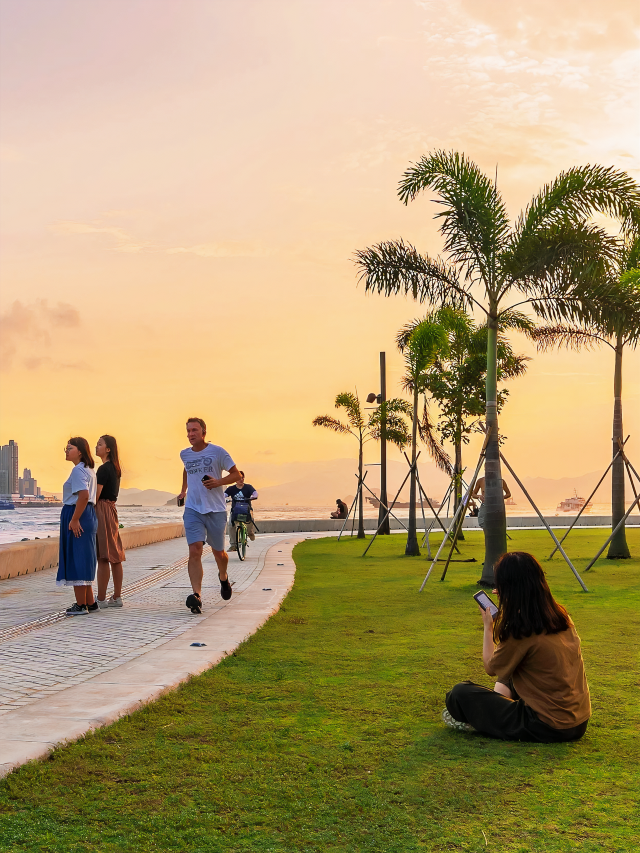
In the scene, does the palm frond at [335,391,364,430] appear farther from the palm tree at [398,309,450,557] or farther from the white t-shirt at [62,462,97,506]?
the white t-shirt at [62,462,97,506]

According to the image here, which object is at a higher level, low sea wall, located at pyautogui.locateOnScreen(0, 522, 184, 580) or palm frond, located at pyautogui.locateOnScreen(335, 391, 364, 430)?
palm frond, located at pyautogui.locateOnScreen(335, 391, 364, 430)

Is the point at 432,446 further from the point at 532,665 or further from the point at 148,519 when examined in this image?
the point at 148,519

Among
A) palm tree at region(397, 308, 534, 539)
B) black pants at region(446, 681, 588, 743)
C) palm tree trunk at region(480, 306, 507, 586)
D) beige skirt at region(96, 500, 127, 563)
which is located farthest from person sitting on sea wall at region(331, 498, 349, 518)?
black pants at region(446, 681, 588, 743)

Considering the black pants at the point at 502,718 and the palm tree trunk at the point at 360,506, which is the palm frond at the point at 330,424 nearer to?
the palm tree trunk at the point at 360,506

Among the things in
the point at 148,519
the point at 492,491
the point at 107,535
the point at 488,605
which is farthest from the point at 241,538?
the point at 148,519

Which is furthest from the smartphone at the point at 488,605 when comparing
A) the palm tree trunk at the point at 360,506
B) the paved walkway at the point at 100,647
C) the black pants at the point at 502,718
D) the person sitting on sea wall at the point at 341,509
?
the person sitting on sea wall at the point at 341,509

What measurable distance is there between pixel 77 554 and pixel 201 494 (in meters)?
1.54

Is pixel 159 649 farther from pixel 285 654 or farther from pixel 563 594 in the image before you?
pixel 563 594

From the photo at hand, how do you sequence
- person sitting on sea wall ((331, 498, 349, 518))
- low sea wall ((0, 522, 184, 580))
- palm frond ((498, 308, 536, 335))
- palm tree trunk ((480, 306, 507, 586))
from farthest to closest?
person sitting on sea wall ((331, 498, 349, 518)) → palm frond ((498, 308, 536, 335)) → low sea wall ((0, 522, 184, 580)) → palm tree trunk ((480, 306, 507, 586))

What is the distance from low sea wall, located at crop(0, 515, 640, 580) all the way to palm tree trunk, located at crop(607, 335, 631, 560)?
9.08 m

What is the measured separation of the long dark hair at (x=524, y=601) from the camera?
4.66 metres

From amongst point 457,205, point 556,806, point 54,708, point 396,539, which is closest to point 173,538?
point 396,539

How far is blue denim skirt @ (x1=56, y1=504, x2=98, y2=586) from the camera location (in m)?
9.49

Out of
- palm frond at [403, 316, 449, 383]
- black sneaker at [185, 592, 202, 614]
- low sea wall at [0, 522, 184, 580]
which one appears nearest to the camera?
black sneaker at [185, 592, 202, 614]
